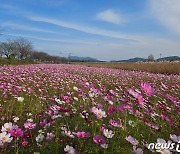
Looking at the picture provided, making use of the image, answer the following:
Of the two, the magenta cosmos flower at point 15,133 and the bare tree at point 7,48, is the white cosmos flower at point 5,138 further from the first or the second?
the bare tree at point 7,48

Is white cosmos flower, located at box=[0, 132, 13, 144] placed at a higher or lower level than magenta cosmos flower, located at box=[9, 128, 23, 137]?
lower

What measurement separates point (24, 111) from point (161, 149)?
293 cm

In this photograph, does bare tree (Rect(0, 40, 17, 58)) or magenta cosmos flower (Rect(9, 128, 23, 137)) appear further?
bare tree (Rect(0, 40, 17, 58))

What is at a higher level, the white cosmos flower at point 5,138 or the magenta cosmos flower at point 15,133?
the magenta cosmos flower at point 15,133

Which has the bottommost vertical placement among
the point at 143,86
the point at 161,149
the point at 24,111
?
the point at 24,111

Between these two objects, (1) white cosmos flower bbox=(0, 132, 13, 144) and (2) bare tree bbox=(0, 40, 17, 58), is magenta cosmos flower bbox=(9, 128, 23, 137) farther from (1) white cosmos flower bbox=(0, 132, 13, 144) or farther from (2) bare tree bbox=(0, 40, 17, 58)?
(2) bare tree bbox=(0, 40, 17, 58)

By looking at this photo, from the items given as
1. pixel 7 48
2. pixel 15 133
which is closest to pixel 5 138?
pixel 15 133

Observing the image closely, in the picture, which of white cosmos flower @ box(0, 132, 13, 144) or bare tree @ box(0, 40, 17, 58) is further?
bare tree @ box(0, 40, 17, 58)

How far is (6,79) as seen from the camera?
652cm

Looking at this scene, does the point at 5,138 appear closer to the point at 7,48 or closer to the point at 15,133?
the point at 15,133

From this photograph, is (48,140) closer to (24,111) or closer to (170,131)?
(170,131)

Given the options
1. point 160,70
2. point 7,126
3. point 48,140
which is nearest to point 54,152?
point 48,140

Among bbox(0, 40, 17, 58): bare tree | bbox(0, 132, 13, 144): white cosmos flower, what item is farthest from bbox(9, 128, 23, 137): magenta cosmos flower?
bbox(0, 40, 17, 58): bare tree

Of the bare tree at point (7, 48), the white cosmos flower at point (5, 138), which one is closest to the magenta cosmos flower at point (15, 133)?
the white cosmos flower at point (5, 138)
